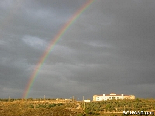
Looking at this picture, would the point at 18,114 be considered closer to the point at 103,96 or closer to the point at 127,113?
the point at 127,113

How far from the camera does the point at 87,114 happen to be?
46781 mm

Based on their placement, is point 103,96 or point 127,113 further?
point 103,96

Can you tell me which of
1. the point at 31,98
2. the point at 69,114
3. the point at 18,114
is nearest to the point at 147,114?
the point at 69,114

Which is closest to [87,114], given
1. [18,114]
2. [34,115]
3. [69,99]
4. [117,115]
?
[117,115]

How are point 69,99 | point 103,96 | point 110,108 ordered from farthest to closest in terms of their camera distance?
point 103,96
point 69,99
point 110,108

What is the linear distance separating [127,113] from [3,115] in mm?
23730

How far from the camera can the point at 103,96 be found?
129750 mm

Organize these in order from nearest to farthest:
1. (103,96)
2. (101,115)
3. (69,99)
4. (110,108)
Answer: (101,115) → (110,108) → (69,99) → (103,96)

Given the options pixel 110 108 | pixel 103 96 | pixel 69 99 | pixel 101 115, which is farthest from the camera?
pixel 103 96

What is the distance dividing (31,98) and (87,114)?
1995 inches

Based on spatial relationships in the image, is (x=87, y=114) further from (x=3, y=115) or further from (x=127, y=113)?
(x=3, y=115)

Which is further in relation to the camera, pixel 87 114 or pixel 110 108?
pixel 110 108

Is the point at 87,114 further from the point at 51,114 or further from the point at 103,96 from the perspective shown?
the point at 103,96

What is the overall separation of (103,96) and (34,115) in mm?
86020
